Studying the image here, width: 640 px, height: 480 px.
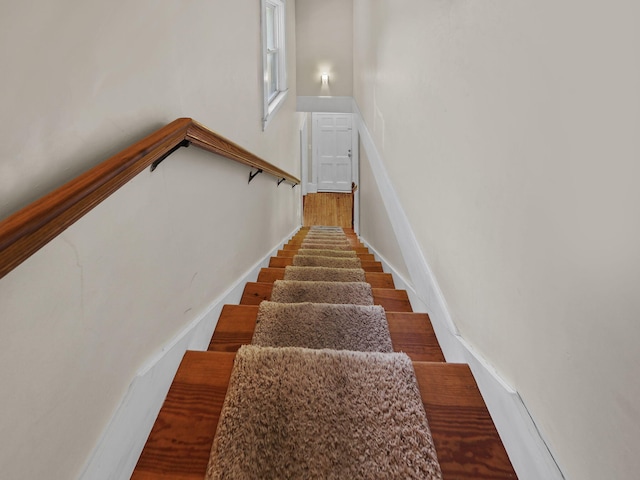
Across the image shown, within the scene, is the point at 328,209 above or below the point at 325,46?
below

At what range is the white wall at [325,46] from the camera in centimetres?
402

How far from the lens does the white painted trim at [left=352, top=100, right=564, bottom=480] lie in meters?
0.61

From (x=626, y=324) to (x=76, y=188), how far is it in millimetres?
844

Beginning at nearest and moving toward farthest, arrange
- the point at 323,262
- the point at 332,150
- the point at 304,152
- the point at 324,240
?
the point at 323,262 → the point at 324,240 → the point at 304,152 → the point at 332,150

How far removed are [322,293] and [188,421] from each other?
0.82 m

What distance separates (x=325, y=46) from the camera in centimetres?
411

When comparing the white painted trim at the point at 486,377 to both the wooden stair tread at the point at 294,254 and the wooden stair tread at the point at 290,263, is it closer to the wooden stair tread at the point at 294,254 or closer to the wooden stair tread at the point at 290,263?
the wooden stair tread at the point at 290,263

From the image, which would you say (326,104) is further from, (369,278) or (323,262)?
(369,278)

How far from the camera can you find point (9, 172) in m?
0.47

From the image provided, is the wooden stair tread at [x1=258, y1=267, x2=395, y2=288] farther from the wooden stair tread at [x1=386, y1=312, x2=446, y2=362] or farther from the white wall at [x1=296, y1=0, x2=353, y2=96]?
the white wall at [x1=296, y1=0, x2=353, y2=96]

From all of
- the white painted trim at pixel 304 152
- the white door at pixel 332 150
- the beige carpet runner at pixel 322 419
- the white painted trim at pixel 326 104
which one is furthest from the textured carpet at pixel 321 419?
the white door at pixel 332 150

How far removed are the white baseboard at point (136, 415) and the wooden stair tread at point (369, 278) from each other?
0.87 metres

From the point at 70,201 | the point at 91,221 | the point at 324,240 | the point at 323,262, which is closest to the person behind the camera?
the point at 70,201

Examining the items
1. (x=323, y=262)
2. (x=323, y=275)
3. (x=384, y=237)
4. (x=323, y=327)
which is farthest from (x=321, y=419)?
(x=384, y=237)
